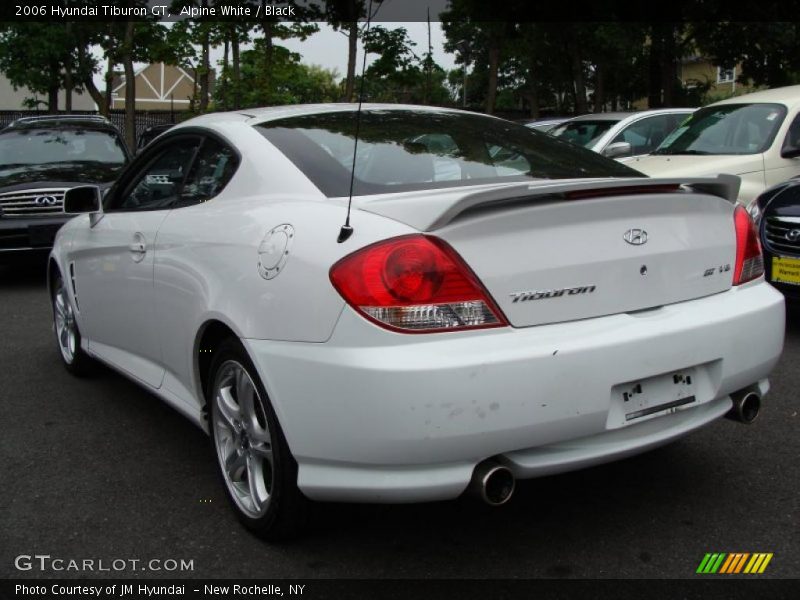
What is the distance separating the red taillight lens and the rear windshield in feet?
1.34

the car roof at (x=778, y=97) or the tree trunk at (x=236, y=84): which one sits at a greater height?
the tree trunk at (x=236, y=84)

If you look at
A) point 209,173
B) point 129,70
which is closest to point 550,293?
point 209,173

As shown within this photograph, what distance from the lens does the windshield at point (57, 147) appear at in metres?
9.72

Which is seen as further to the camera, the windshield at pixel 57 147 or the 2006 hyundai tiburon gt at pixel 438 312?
the windshield at pixel 57 147

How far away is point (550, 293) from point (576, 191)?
365mm

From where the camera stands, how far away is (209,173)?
3.68 m

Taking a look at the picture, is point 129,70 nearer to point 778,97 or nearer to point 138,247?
point 778,97

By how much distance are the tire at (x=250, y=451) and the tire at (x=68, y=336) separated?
2.10 m

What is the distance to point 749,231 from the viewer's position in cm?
332

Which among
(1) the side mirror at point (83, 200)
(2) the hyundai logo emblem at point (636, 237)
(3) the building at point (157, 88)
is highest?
(3) the building at point (157, 88)

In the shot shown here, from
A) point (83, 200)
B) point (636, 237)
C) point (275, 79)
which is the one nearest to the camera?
point (636, 237)

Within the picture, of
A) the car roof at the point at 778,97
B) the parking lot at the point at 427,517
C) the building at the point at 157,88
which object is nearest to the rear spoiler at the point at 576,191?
the parking lot at the point at 427,517

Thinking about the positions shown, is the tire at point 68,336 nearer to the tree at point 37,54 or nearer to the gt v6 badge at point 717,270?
the gt v6 badge at point 717,270

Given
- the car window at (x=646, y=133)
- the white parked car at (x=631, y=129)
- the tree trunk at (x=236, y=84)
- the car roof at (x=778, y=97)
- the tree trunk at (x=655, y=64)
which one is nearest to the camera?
the car roof at (x=778, y=97)
